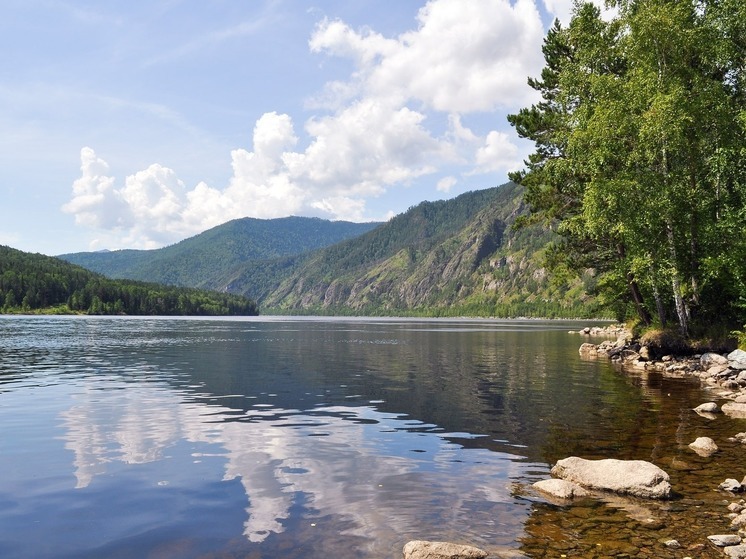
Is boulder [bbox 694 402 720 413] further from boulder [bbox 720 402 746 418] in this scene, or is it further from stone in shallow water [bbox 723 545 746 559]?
stone in shallow water [bbox 723 545 746 559]

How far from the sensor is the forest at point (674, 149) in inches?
1545

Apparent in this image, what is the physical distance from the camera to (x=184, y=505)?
48.3 ft

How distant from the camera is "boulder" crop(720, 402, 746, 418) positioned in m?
26.9

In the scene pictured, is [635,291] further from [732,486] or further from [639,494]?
[639,494]

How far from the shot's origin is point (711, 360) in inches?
1656

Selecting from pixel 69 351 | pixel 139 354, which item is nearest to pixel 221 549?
pixel 139 354

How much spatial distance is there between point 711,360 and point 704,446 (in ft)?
86.3

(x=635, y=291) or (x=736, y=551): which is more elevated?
(x=635, y=291)

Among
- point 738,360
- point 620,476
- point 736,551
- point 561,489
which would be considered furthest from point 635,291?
point 736,551

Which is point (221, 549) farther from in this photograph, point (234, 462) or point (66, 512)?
point (234, 462)

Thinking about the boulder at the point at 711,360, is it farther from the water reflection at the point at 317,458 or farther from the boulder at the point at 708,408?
the water reflection at the point at 317,458

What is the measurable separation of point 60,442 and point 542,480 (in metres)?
18.5

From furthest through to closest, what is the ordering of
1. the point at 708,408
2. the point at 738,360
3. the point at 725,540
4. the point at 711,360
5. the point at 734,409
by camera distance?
the point at 711,360 → the point at 738,360 → the point at 734,409 → the point at 708,408 → the point at 725,540

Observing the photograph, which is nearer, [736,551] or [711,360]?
[736,551]
